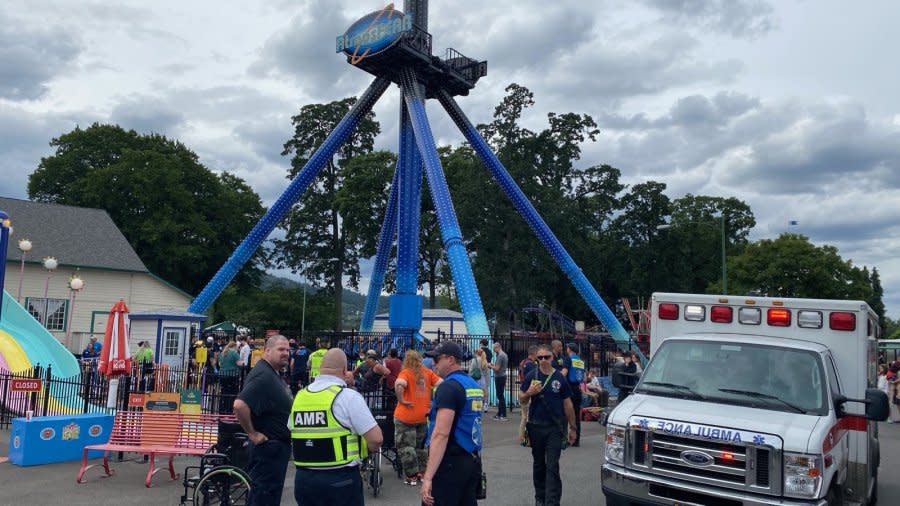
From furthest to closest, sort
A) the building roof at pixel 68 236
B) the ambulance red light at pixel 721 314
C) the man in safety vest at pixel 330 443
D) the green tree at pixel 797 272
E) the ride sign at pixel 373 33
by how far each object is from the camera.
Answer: the green tree at pixel 797 272, the building roof at pixel 68 236, the ride sign at pixel 373 33, the ambulance red light at pixel 721 314, the man in safety vest at pixel 330 443

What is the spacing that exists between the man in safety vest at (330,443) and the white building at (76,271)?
32.4 meters

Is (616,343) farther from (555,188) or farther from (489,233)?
(555,188)

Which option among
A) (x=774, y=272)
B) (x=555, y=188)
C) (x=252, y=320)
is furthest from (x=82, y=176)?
(x=774, y=272)

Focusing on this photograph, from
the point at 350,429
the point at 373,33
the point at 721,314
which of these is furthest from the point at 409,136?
the point at 350,429

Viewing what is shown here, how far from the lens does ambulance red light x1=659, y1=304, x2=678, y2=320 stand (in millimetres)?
8266

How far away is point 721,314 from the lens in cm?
794

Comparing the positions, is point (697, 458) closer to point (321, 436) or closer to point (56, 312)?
point (321, 436)

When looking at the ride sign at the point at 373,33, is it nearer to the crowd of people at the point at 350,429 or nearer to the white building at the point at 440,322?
the white building at the point at 440,322

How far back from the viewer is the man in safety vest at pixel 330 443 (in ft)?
15.1

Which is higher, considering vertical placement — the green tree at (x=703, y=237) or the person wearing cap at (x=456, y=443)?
A: the green tree at (x=703, y=237)

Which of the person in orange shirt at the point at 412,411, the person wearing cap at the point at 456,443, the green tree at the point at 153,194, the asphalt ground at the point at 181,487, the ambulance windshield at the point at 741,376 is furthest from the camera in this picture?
the green tree at the point at 153,194

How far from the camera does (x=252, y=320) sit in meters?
49.6

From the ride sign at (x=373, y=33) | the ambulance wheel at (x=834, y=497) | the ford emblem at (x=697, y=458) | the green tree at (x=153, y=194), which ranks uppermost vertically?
the ride sign at (x=373, y=33)

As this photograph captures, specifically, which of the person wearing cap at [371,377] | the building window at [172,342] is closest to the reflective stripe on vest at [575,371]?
the person wearing cap at [371,377]
